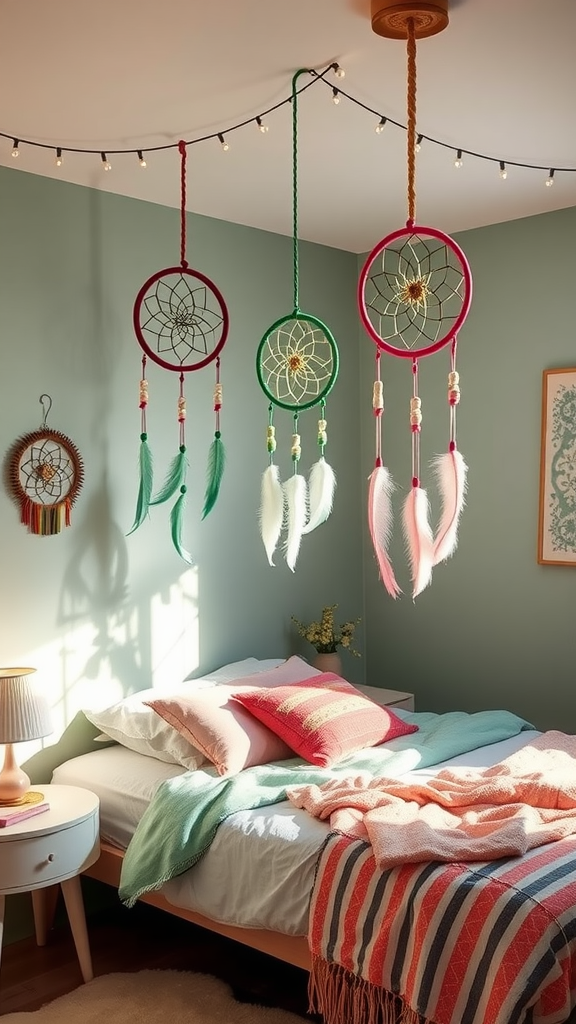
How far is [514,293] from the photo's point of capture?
4367 mm

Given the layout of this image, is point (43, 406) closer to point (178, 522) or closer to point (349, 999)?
point (178, 522)

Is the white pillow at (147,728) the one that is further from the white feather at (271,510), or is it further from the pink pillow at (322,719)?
the white feather at (271,510)

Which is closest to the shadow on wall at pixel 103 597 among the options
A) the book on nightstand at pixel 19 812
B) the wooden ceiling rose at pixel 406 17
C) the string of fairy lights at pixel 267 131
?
the book on nightstand at pixel 19 812

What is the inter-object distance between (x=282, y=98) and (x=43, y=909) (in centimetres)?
268

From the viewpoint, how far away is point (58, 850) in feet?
10.2

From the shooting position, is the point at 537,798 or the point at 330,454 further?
the point at 330,454

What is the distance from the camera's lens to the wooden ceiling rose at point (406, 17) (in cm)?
230

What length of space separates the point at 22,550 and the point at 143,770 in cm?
85

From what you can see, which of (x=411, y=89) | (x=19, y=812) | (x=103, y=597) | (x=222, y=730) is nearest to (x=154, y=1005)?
(x=19, y=812)

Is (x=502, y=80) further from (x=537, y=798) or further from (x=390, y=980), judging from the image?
(x=390, y=980)

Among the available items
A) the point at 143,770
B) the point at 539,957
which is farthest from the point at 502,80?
the point at 143,770

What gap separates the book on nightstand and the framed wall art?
225cm

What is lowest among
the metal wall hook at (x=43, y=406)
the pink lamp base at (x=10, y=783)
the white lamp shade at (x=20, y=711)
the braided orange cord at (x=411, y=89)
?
the pink lamp base at (x=10, y=783)

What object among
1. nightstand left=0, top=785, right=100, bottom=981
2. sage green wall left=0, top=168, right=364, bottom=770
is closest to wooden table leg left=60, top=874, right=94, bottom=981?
nightstand left=0, top=785, right=100, bottom=981
